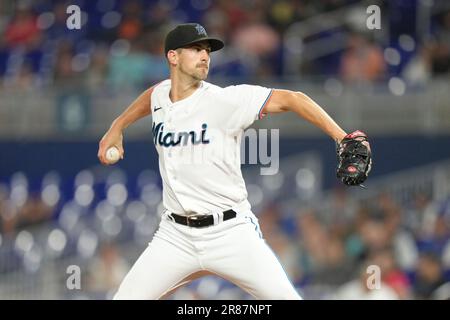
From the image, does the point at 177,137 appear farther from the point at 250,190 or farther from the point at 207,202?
the point at 250,190

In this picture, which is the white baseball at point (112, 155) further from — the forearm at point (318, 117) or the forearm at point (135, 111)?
→ the forearm at point (318, 117)

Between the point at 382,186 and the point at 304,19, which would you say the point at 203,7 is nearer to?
the point at 304,19

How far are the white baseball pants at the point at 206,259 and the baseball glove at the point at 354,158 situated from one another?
624 mm

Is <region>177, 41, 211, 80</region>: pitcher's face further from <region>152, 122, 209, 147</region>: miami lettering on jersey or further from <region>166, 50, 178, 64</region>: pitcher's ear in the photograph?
<region>152, 122, 209, 147</region>: miami lettering on jersey

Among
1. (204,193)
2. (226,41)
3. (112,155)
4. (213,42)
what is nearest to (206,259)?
(204,193)

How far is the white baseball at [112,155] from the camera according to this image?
6719 mm

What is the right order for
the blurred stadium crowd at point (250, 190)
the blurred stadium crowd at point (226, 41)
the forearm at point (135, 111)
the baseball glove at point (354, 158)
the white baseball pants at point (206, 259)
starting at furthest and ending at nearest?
1. the blurred stadium crowd at point (226, 41)
2. the blurred stadium crowd at point (250, 190)
3. the forearm at point (135, 111)
4. the white baseball pants at point (206, 259)
5. the baseball glove at point (354, 158)

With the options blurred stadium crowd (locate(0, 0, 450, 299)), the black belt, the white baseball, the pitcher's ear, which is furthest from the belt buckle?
blurred stadium crowd (locate(0, 0, 450, 299))

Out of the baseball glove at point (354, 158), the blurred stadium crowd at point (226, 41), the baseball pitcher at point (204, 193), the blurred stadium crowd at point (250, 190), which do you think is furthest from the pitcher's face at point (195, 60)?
the blurred stadium crowd at point (226, 41)

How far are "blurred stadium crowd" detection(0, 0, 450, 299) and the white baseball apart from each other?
145 inches

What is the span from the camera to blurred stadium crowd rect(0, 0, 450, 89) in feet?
43.7

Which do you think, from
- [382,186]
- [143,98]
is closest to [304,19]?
[382,186]

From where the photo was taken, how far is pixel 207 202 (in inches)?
251
